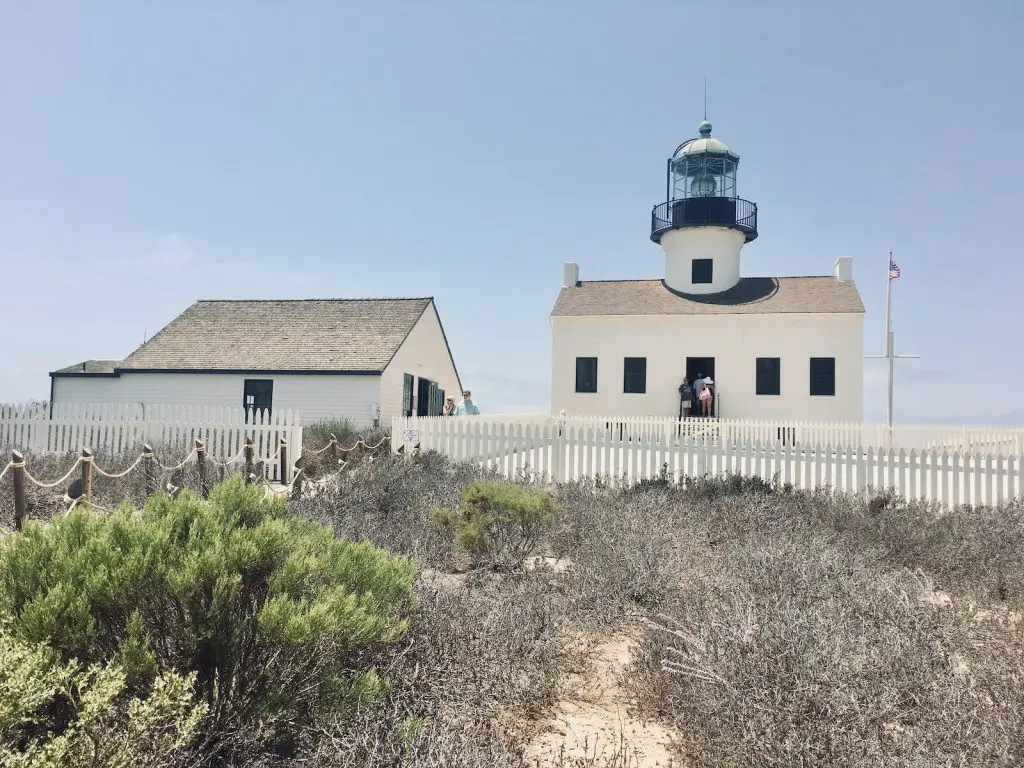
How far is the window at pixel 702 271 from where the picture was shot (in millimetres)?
24906

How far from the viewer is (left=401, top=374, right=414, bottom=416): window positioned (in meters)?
22.4

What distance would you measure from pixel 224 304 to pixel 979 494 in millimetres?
23727

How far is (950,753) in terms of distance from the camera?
2.61 metres

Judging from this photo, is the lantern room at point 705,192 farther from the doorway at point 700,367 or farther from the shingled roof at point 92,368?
the shingled roof at point 92,368

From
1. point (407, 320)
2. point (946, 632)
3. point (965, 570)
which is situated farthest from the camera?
point (407, 320)

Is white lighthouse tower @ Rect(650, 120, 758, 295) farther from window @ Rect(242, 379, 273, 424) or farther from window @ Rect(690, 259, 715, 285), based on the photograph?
window @ Rect(242, 379, 273, 424)

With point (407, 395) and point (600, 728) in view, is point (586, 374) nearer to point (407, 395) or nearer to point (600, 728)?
point (407, 395)

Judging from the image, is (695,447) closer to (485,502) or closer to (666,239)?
(485,502)

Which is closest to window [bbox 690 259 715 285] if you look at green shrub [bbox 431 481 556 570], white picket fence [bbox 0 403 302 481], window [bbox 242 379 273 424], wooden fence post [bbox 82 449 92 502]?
window [bbox 242 379 273 424]

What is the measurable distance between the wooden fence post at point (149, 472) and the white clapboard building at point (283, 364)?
31.3ft

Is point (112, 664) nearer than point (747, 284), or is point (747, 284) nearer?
point (112, 664)

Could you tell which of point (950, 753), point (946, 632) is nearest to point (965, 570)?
point (946, 632)

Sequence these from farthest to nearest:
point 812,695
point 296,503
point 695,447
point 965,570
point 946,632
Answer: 1. point 695,447
2. point 296,503
3. point 965,570
4. point 946,632
5. point 812,695

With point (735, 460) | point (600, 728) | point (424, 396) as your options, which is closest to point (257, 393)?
point (424, 396)
